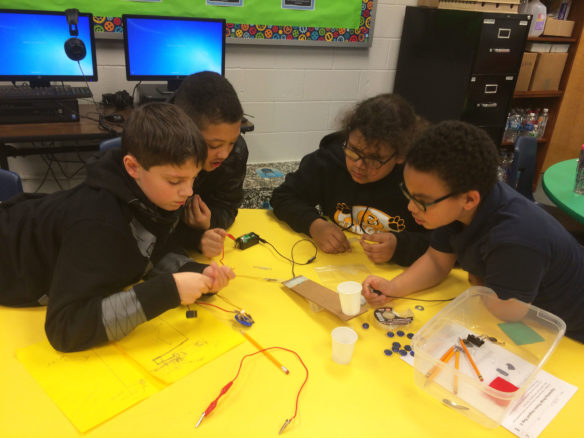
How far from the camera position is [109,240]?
38.6 inches

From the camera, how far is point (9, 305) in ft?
3.60

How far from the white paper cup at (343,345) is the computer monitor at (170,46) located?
2.19m

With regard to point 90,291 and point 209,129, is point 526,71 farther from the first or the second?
point 90,291

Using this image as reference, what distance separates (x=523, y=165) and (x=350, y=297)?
6.61 ft

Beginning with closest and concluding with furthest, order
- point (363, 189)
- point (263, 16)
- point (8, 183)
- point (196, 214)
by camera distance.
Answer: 1. point (196, 214)
2. point (8, 183)
3. point (363, 189)
4. point (263, 16)

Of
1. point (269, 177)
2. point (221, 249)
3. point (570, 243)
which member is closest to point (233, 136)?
point (221, 249)

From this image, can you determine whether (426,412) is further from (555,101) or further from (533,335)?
(555,101)

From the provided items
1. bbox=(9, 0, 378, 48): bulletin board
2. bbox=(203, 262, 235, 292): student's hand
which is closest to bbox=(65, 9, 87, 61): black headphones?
bbox=(9, 0, 378, 48): bulletin board

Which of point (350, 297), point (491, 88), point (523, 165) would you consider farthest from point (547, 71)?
point (350, 297)

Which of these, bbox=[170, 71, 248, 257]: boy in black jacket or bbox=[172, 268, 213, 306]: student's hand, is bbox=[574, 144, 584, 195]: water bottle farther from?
bbox=[172, 268, 213, 306]: student's hand

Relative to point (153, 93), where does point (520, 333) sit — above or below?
below

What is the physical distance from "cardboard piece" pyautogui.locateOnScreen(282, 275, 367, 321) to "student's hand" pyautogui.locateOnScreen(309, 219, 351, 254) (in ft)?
0.66

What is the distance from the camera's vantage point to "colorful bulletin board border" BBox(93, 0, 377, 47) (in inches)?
105

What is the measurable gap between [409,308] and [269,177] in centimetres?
204
